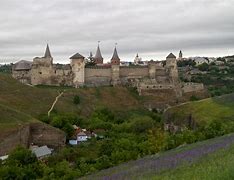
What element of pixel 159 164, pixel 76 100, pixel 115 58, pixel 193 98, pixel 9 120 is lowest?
pixel 9 120

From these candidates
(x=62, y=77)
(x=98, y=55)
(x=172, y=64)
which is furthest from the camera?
(x=98, y=55)

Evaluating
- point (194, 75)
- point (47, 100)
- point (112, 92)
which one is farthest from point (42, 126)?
point (194, 75)

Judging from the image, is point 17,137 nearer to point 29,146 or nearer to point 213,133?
point 29,146

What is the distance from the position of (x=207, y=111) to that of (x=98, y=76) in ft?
178

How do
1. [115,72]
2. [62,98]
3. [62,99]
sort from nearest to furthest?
[62,99] → [62,98] → [115,72]

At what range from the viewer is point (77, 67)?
99.9 meters

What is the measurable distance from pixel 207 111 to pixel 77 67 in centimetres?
5213

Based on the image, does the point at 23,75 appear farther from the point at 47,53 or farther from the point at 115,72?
the point at 115,72

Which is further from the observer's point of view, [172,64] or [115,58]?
[115,58]

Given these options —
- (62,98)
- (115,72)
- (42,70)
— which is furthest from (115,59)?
(62,98)

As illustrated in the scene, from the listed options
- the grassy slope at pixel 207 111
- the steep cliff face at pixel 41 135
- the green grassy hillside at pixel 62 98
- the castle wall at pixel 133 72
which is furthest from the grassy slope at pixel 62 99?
the grassy slope at pixel 207 111

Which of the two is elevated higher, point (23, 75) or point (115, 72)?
Result: point (115, 72)

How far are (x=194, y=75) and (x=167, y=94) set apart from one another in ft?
130

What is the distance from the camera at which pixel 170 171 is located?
11.5 meters
